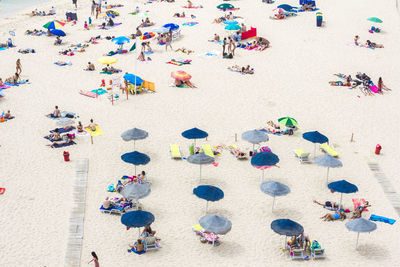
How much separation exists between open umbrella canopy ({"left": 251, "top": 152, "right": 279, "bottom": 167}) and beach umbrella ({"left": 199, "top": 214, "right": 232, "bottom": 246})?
4.77 meters

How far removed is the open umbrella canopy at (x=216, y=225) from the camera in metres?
17.9

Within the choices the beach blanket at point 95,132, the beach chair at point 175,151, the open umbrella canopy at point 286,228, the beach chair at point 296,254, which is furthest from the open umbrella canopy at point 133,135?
the beach chair at point 296,254

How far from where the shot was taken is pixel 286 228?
17875 millimetres

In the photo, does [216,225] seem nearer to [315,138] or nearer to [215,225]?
[215,225]

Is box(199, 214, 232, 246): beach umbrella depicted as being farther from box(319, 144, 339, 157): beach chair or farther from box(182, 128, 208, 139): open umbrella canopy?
box(319, 144, 339, 157): beach chair

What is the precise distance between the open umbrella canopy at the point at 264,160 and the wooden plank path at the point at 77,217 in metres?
8.13

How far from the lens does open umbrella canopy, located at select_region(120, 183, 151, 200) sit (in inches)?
774

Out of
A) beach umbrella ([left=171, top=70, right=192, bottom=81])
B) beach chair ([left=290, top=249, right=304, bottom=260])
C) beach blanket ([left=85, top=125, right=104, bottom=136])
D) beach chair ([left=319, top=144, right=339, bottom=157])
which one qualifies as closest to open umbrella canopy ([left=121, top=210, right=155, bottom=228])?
beach chair ([left=290, top=249, right=304, bottom=260])

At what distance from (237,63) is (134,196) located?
20.8 meters

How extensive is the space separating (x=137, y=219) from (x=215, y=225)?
3.01 meters

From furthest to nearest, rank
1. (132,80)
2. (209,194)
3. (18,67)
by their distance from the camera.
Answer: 1. (18,67)
2. (132,80)
3. (209,194)

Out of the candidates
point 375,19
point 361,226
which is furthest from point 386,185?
point 375,19

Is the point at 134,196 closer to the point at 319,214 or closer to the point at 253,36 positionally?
the point at 319,214

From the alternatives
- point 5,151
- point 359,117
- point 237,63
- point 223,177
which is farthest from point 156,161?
point 237,63
